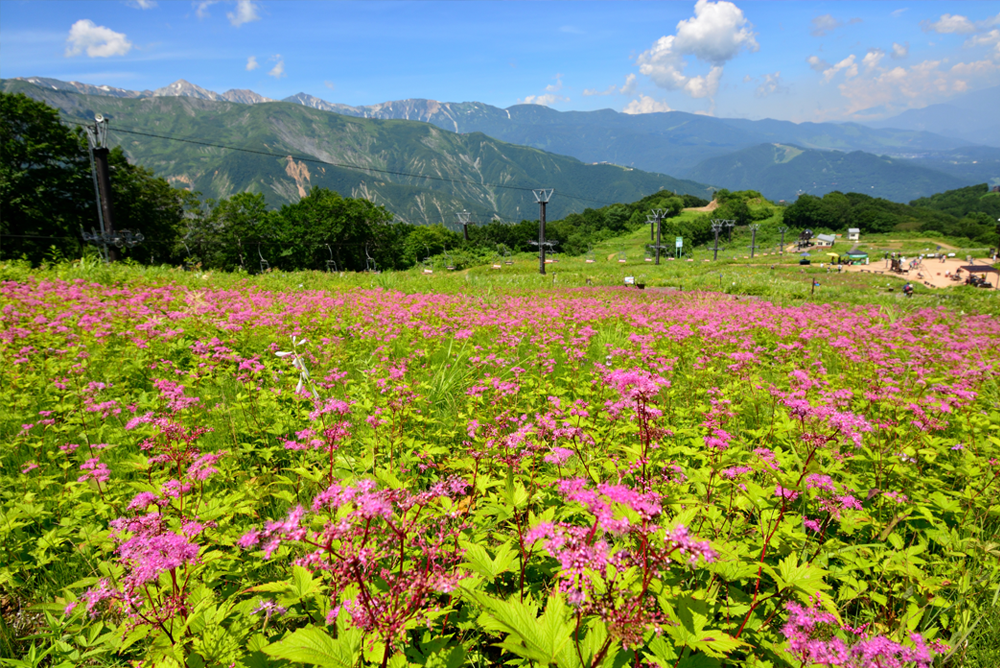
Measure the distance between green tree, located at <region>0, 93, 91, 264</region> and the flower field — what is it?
4569cm

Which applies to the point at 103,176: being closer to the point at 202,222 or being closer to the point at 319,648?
the point at 319,648

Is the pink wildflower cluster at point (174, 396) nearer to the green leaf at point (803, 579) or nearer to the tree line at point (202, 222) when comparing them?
the green leaf at point (803, 579)

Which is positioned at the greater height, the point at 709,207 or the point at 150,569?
the point at 709,207

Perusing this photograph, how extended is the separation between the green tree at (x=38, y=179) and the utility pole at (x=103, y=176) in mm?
21730

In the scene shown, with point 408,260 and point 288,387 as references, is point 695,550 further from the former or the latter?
point 408,260

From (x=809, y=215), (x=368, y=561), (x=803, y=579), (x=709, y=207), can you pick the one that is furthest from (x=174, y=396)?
(x=709, y=207)

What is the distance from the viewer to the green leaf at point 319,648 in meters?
1.50

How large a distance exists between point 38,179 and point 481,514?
193 feet

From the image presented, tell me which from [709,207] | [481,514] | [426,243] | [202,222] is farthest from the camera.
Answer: [709,207]

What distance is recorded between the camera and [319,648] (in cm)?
158

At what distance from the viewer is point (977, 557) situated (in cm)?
297

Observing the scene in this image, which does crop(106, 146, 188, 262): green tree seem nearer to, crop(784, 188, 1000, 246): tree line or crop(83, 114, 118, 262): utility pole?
crop(83, 114, 118, 262): utility pole

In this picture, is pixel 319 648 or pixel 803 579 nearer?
pixel 319 648

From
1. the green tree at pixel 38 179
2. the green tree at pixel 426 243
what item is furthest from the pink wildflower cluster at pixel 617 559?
the green tree at pixel 426 243
